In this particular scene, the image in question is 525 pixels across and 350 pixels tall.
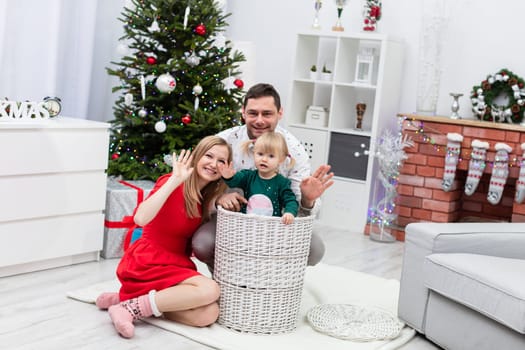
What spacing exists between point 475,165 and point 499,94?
0.60 metres

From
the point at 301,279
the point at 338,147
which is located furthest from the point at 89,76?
the point at 301,279

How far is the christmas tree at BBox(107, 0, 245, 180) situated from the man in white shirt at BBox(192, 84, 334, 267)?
0.92 m

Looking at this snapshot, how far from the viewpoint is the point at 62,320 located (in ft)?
9.46

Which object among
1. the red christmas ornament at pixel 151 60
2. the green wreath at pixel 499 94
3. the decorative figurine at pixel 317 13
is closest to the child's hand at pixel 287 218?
the red christmas ornament at pixel 151 60

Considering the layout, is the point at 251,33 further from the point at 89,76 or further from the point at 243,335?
the point at 243,335

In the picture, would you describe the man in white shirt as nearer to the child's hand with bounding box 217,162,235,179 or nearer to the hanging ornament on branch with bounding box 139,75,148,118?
the child's hand with bounding box 217,162,235,179

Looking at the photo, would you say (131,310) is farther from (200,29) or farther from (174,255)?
(200,29)

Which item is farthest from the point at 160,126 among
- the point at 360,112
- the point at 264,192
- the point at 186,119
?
the point at 360,112

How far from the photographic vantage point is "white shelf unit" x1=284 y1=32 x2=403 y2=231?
5.12 meters

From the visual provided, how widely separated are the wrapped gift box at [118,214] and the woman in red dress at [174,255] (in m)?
0.83

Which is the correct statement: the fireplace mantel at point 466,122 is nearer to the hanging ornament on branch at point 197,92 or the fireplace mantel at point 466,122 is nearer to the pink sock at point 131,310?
the hanging ornament on branch at point 197,92

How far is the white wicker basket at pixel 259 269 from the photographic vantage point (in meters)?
2.78

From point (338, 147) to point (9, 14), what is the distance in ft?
7.89

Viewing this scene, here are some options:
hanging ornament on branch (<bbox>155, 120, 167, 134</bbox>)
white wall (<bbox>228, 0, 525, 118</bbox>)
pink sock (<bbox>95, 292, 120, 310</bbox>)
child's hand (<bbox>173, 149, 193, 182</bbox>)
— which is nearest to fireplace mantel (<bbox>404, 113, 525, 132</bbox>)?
white wall (<bbox>228, 0, 525, 118</bbox>)
